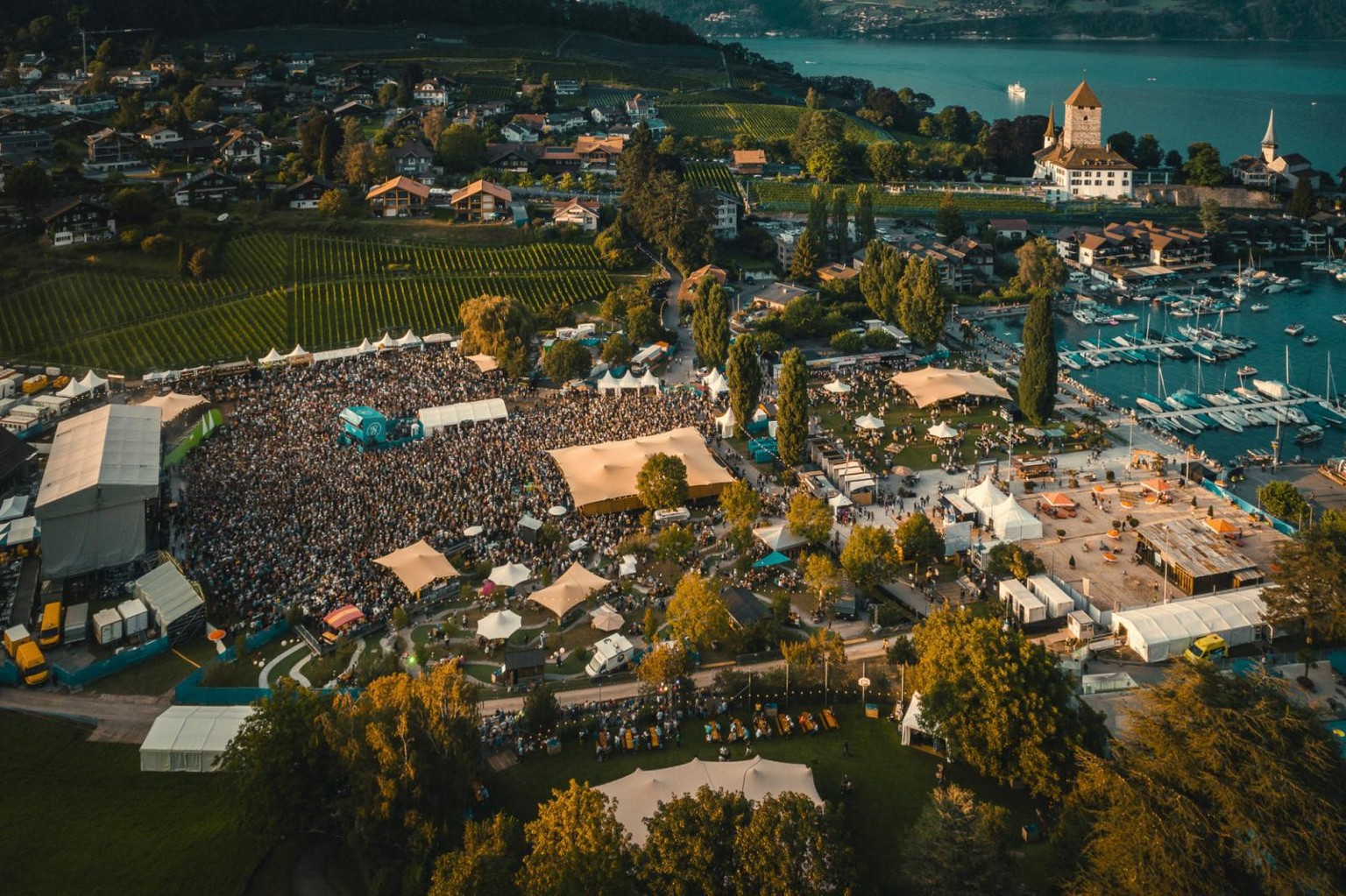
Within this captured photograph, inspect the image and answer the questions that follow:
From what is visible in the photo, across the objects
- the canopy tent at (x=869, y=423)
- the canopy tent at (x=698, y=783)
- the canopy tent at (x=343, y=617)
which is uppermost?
the canopy tent at (x=698, y=783)

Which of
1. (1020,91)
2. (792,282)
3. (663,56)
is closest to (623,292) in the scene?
(792,282)

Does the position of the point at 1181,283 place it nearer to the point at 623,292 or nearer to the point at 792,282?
the point at 792,282

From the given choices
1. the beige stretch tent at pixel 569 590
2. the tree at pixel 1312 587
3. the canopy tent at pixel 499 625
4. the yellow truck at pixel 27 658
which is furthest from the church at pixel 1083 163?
the yellow truck at pixel 27 658

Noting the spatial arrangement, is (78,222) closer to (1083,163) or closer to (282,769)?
(282,769)

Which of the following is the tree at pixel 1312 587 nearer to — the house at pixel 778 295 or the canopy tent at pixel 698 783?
the canopy tent at pixel 698 783

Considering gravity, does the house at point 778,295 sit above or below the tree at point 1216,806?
below

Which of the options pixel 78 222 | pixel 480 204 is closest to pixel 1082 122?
pixel 480 204

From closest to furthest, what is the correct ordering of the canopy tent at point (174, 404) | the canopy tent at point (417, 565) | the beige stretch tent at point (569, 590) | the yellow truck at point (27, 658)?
the yellow truck at point (27, 658) < the beige stretch tent at point (569, 590) < the canopy tent at point (417, 565) < the canopy tent at point (174, 404)
